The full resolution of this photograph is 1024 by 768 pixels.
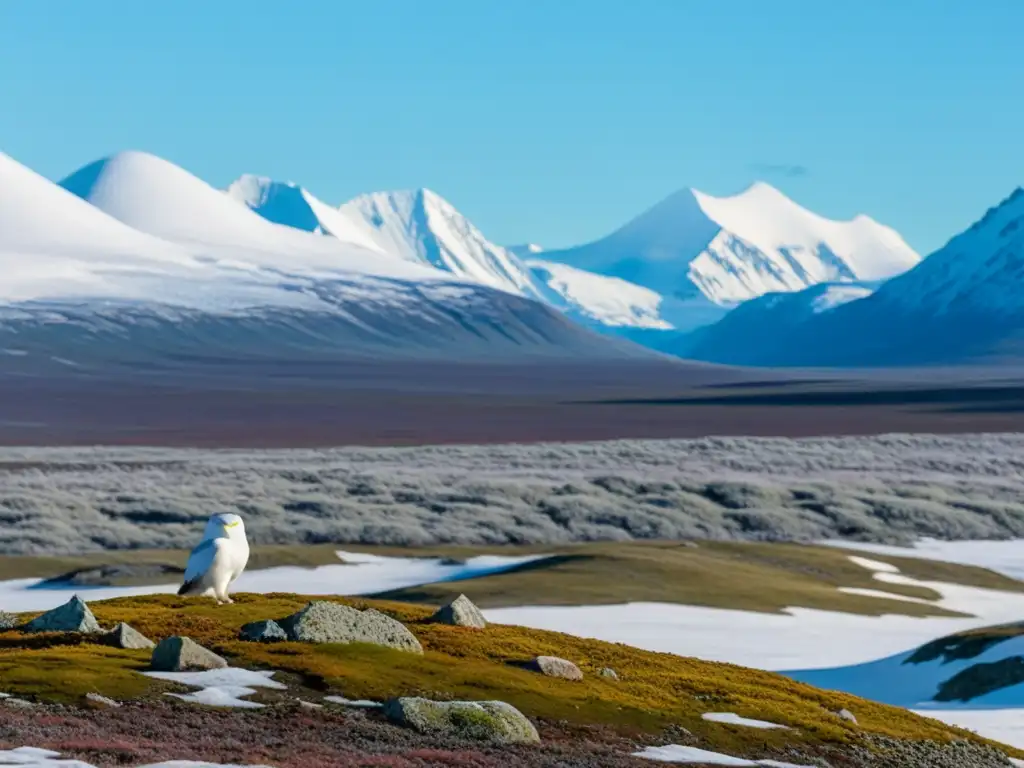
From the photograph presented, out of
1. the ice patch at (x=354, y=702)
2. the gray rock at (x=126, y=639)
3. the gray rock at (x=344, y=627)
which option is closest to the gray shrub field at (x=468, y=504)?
the gray rock at (x=344, y=627)

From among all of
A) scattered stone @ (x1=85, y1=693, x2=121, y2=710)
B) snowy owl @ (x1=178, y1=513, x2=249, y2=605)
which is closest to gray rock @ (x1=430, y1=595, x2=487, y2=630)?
snowy owl @ (x1=178, y1=513, x2=249, y2=605)

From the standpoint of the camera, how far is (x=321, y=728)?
35.6 meters

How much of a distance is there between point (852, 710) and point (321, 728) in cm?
1859

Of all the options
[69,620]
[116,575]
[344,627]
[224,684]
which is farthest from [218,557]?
[116,575]

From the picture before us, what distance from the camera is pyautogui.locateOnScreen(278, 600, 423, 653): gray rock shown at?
42656mm

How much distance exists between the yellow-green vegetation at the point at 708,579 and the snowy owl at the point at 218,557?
61160 millimetres

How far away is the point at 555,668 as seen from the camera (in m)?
43.8

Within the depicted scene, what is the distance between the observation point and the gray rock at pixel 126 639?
40.5 metres

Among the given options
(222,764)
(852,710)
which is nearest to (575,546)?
(852,710)

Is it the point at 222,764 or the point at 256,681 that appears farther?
the point at 256,681

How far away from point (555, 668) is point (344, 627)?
4813 mm

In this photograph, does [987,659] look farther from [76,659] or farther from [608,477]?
[608,477]

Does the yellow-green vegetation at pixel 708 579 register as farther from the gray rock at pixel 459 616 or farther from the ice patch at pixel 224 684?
the ice patch at pixel 224 684

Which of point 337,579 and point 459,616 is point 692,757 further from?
point 337,579
